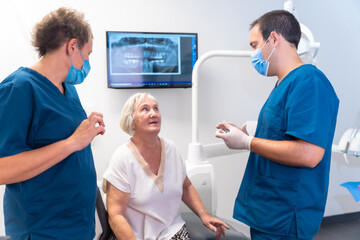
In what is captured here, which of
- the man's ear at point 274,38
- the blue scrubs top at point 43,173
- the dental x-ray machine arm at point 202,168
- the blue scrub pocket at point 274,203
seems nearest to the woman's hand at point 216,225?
the blue scrub pocket at point 274,203

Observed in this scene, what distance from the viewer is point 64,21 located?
100cm

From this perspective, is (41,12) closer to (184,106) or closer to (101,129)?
(184,106)

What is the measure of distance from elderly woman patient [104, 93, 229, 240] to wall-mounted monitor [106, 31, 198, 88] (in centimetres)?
60

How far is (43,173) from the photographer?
37.8 inches

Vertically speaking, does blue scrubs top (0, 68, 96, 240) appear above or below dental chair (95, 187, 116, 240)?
above

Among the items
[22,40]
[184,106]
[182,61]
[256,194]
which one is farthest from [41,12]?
[256,194]

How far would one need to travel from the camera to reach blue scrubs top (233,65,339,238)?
1.09 meters

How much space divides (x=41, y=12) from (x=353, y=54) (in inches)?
100

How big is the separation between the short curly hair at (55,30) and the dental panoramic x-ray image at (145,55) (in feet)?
3.44

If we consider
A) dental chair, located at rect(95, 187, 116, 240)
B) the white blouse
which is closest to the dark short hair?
the white blouse

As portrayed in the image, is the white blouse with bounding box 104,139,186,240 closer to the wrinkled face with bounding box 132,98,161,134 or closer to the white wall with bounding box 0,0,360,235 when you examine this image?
the wrinkled face with bounding box 132,98,161,134

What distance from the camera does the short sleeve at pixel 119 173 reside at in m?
1.39

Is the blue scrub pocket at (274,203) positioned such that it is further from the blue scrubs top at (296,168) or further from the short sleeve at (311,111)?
the short sleeve at (311,111)

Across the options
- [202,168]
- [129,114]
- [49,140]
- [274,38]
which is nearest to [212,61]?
[202,168]
